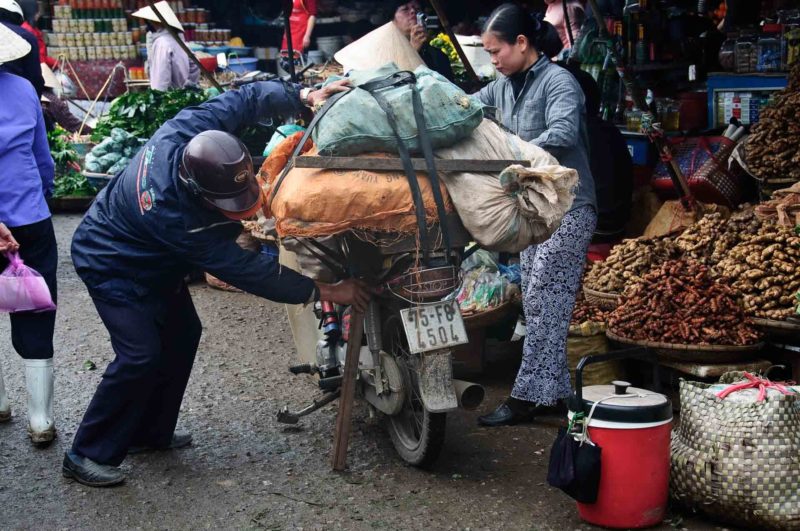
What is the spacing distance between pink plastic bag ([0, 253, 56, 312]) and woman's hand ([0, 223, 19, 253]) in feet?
0.10

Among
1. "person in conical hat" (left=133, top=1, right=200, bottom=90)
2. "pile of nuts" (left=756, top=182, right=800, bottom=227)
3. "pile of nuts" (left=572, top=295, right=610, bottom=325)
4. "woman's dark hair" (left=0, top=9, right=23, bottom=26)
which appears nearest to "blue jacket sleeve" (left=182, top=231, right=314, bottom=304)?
"pile of nuts" (left=572, top=295, right=610, bottom=325)

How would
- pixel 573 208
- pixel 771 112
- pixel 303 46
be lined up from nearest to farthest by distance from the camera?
pixel 573 208, pixel 771 112, pixel 303 46

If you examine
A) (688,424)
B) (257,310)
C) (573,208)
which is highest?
(573,208)

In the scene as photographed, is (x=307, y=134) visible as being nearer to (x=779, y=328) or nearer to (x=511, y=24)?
(x=511, y=24)

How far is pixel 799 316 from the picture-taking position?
17.9 feet

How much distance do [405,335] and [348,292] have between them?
36cm

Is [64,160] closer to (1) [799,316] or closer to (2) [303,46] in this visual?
(2) [303,46]

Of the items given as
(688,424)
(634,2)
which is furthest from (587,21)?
(688,424)

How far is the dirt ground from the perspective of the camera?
4.54m

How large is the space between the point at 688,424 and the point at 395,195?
5.00ft

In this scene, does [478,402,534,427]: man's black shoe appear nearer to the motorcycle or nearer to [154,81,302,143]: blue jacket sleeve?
the motorcycle

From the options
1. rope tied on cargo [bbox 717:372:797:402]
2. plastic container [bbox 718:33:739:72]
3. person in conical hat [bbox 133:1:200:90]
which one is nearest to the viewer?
rope tied on cargo [bbox 717:372:797:402]

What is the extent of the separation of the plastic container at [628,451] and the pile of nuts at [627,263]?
2232mm

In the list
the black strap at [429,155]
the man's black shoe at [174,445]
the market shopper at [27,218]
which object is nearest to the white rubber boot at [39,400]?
the market shopper at [27,218]
